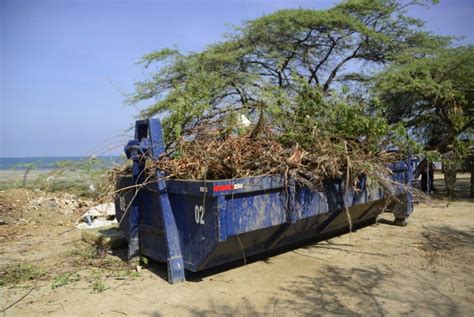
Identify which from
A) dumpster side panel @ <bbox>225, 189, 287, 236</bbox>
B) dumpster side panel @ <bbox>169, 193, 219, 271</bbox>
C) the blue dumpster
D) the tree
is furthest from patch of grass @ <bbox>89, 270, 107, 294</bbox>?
the tree

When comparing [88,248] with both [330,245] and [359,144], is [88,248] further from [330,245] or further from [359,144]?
[359,144]

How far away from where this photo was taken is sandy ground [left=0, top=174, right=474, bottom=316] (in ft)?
12.1

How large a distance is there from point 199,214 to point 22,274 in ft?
7.25

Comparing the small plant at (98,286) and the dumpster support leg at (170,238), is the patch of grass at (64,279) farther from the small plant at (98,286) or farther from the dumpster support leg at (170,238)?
the dumpster support leg at (170,238)

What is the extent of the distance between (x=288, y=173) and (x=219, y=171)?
2.36ft

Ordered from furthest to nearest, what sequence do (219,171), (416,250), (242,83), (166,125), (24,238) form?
(242,83) < (24,238) < (416,250) < (166,125) < (219,171)

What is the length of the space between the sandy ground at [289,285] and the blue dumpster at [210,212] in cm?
28

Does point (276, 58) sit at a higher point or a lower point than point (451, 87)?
higher

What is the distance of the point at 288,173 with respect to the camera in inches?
178

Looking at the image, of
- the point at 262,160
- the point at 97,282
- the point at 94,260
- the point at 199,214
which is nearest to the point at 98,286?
the point at 97,282

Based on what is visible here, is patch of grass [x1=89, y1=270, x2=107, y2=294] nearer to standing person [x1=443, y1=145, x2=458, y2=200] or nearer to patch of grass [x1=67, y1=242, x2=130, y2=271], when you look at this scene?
patch of grass [x1=67, y1=242, x2=130, y2=271]

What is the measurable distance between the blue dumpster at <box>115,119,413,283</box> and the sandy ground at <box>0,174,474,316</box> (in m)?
0.28

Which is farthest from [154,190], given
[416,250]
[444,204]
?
[444,204]

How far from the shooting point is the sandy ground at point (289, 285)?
3.70 meters
